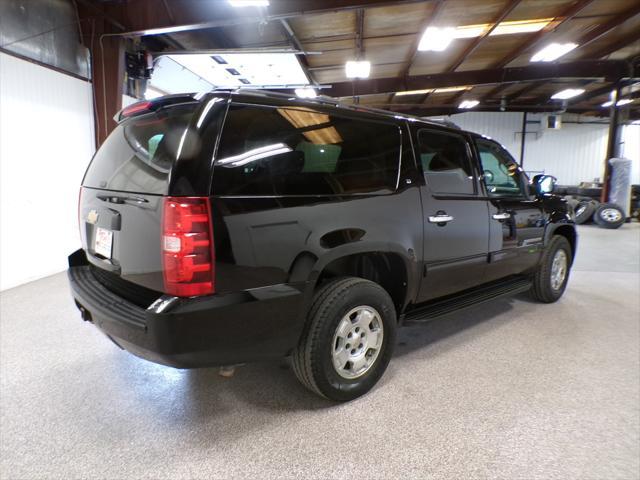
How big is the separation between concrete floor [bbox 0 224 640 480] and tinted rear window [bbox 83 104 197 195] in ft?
4.03

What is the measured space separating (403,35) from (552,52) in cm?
400

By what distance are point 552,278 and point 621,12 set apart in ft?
19.5

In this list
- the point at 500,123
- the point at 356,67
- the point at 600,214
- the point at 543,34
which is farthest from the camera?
the point at 500,123

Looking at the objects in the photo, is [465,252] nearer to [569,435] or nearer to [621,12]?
[569,435]

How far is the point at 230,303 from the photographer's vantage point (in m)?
1.71

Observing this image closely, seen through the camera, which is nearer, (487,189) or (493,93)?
(487,189)

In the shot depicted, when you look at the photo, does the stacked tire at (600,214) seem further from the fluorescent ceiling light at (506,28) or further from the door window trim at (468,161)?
the door window trim at (468,161)

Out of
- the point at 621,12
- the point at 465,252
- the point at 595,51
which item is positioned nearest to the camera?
the point at 465,252

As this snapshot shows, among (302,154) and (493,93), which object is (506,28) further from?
(302,154)

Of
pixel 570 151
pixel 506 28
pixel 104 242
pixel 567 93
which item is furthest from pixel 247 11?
→ pixel 570 151

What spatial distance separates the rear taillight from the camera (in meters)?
1.60

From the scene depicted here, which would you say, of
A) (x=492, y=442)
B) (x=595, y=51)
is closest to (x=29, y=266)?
(x=492, y=442)

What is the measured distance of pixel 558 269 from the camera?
4051 millimetres

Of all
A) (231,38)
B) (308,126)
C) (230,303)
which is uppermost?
(231,38)
